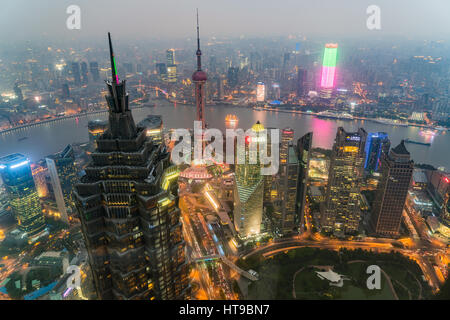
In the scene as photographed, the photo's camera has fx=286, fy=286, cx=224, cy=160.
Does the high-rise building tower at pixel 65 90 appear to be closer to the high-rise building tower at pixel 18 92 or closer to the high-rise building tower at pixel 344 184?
the high-rise building tower at pixel 18 92

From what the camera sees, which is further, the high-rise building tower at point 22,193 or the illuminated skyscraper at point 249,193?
the high-rise building tower at point 22,193

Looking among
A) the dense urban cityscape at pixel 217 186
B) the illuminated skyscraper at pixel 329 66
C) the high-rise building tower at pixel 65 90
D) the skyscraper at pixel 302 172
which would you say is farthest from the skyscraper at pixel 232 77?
the skyscraper at pixel 302 172

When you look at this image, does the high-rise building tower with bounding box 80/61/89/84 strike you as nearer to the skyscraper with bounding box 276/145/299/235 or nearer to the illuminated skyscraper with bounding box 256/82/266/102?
the illuminated skyscraper with bounding box 256/82/266/102

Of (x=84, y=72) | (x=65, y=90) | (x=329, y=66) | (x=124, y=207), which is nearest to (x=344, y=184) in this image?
(x=124, y=207)

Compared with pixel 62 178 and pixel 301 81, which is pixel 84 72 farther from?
pixel 301 81

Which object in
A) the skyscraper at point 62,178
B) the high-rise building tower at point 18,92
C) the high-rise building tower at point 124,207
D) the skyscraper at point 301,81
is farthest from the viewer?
the skyscraper at point 301,81
